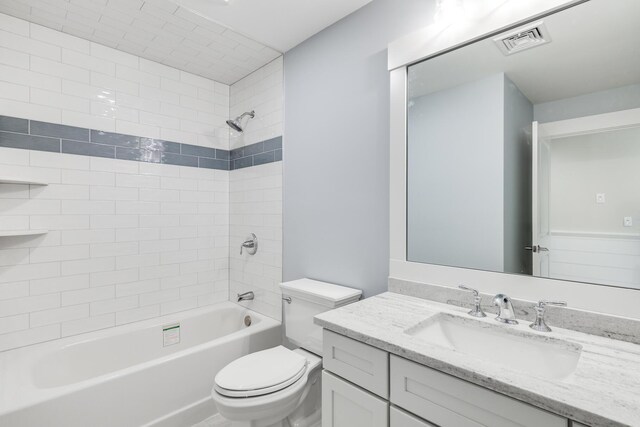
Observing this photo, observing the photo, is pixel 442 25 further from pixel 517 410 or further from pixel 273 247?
pixel 273 247

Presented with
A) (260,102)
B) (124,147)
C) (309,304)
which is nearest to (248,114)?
(260,102)

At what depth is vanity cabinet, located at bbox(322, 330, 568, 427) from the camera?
0.79 metres

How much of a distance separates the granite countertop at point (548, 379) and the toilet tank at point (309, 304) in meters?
0.44

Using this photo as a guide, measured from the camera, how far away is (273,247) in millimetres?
2445

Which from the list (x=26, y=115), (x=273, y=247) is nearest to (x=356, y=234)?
(x=273, y=247)

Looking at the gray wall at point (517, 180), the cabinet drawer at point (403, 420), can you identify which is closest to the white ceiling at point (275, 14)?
the gray wall at point (517, 180)

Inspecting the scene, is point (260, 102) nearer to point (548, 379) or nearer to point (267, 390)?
point (267, 390)

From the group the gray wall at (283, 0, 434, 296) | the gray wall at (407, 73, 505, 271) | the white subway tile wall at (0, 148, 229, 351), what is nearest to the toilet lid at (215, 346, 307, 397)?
the gray wall at (283, 0, 434, 296)

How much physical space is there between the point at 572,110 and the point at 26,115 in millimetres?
2914

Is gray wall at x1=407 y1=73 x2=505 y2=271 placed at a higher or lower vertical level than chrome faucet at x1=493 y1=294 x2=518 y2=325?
higher

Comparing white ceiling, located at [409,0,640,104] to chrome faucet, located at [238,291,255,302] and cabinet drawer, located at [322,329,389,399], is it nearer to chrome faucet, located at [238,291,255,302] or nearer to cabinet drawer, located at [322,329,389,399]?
cabinet drawer, located at [322,329,389,399]

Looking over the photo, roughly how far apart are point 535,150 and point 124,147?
260 cm

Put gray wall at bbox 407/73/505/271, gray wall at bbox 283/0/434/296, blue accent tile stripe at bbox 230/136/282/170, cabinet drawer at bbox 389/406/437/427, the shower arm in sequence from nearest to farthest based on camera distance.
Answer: cabinet drawer at bbox 389/406/437/427 < gray wall at bbox 407/73/505/271 < gray wall at bbox 283/0/434/296 < blue accent tile stripe at bbox 230/136/282/170 < the shower arm

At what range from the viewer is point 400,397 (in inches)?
39.3
